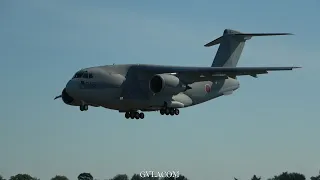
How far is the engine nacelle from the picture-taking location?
119 ft

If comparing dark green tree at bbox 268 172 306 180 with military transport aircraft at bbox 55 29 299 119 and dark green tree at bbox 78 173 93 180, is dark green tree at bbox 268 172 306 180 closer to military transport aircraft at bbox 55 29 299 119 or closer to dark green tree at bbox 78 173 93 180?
military transport aircraft at bbox 55 29 299 119

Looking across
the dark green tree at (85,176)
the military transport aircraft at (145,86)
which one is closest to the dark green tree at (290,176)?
the military transport aircraft at (145,86)

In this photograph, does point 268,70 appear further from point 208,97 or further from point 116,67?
point 116,67

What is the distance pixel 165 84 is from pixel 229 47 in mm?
6606

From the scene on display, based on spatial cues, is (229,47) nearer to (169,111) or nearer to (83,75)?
(169,111)

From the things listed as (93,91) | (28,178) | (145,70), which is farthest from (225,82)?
(28,178)

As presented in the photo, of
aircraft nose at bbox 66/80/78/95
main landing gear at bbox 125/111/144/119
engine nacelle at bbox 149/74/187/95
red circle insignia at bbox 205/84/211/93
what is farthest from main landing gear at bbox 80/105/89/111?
red circle insignia at bbox 205/84/211/93

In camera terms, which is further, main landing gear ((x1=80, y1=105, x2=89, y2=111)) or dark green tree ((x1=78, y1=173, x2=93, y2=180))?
dark green tree ((x1=78, y1=173, x2=93, y2=180))

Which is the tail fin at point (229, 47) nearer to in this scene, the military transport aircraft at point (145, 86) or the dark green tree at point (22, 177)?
the military transport aircraft at point (145, 86)

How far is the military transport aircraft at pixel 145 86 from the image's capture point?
35.5 meters

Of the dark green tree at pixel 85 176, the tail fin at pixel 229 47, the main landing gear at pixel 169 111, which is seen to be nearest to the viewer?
the main landing gear at pixel 169 111

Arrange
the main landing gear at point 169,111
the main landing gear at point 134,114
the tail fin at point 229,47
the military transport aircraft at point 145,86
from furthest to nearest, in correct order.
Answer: the tail fin at point 229,47 → the main landing gear at point 134,114 → the main landing gear at point 169,111 → the military transport aircraft at point 145,86

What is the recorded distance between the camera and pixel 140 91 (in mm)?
36812

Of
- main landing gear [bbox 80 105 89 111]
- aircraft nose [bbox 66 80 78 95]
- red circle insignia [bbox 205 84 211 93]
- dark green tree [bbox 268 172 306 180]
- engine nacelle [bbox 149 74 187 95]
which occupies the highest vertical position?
red circle insignia [bbox 205 84 211 93]
